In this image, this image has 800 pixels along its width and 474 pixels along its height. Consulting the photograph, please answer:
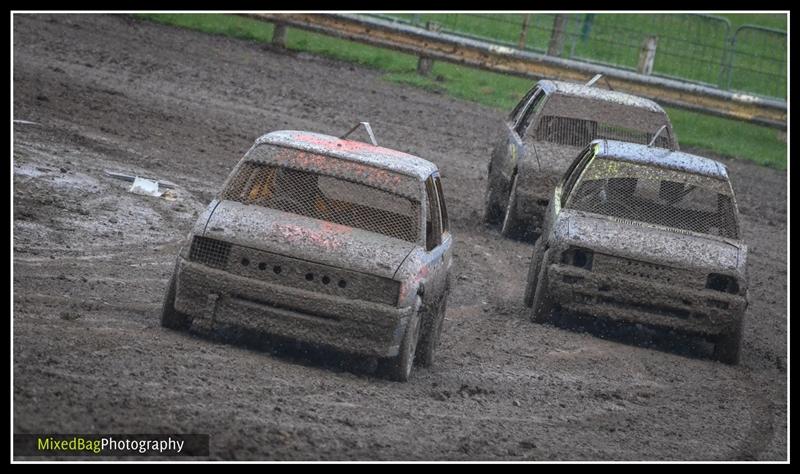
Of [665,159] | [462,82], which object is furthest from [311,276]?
[462,82]

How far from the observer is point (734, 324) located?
40.8 feet

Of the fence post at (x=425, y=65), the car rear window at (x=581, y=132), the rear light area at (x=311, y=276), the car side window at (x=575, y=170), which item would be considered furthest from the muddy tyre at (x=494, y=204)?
the fence post at (x=425, y=65)

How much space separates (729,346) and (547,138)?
506 cm

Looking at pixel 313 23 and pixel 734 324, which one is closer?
pixel 734 324

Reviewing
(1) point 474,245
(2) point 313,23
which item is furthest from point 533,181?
(2) point 313,23

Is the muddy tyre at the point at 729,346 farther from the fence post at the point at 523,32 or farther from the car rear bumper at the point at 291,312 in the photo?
the fence post at the point at 523,32

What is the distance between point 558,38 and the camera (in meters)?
29.1

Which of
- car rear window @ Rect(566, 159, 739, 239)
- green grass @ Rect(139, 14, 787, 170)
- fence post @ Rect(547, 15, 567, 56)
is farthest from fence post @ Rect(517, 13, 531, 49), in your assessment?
car rear window @ Rect(566, 159, 739, 239)

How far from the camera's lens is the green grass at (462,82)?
27.5 metres

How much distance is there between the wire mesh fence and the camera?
29016 mm

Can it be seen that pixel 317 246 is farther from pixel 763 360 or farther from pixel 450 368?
pixel 763 360

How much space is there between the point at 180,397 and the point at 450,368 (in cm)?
→ 298

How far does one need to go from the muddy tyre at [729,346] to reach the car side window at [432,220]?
2798mm

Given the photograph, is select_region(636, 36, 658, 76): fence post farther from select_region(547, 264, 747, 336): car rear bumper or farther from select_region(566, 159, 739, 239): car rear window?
select_region(547, 264, 747, 336): car rear bumper
